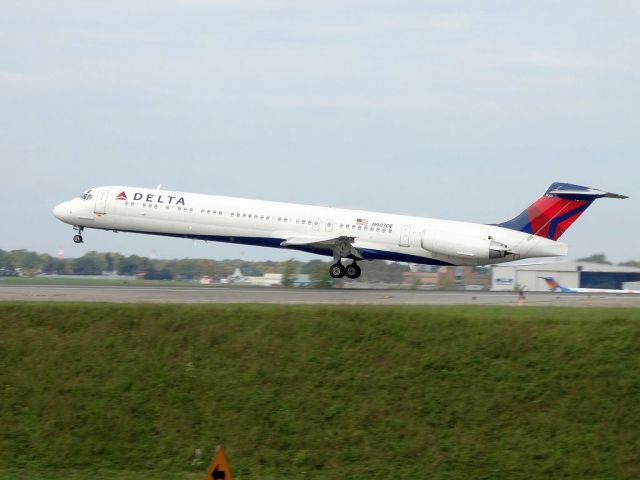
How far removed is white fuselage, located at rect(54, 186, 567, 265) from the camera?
41.4 m

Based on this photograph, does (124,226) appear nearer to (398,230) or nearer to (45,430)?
(398,230)

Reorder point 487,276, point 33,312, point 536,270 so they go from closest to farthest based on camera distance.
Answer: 1. point 33,312
2. point 487,276
3. point 536,270

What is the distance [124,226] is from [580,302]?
70.9 ft

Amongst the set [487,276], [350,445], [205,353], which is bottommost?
[350,445]

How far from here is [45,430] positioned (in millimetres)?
17438

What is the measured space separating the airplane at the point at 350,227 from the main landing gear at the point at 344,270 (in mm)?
55

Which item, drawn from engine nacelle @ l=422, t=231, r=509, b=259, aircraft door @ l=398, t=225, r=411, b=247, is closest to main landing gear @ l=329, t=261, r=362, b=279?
aircraft door @ l=398, t=225, r=411, b=247

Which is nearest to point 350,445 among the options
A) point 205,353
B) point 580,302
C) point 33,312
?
point 205,353

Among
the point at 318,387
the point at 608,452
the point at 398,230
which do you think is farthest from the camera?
the point at 398,230

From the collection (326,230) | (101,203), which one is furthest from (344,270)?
(101,203)

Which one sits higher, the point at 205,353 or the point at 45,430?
the point at 205,353

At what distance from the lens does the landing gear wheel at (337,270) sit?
1689 inches

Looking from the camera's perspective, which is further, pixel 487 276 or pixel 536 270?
pixel 536 270

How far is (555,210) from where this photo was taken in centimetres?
4103
